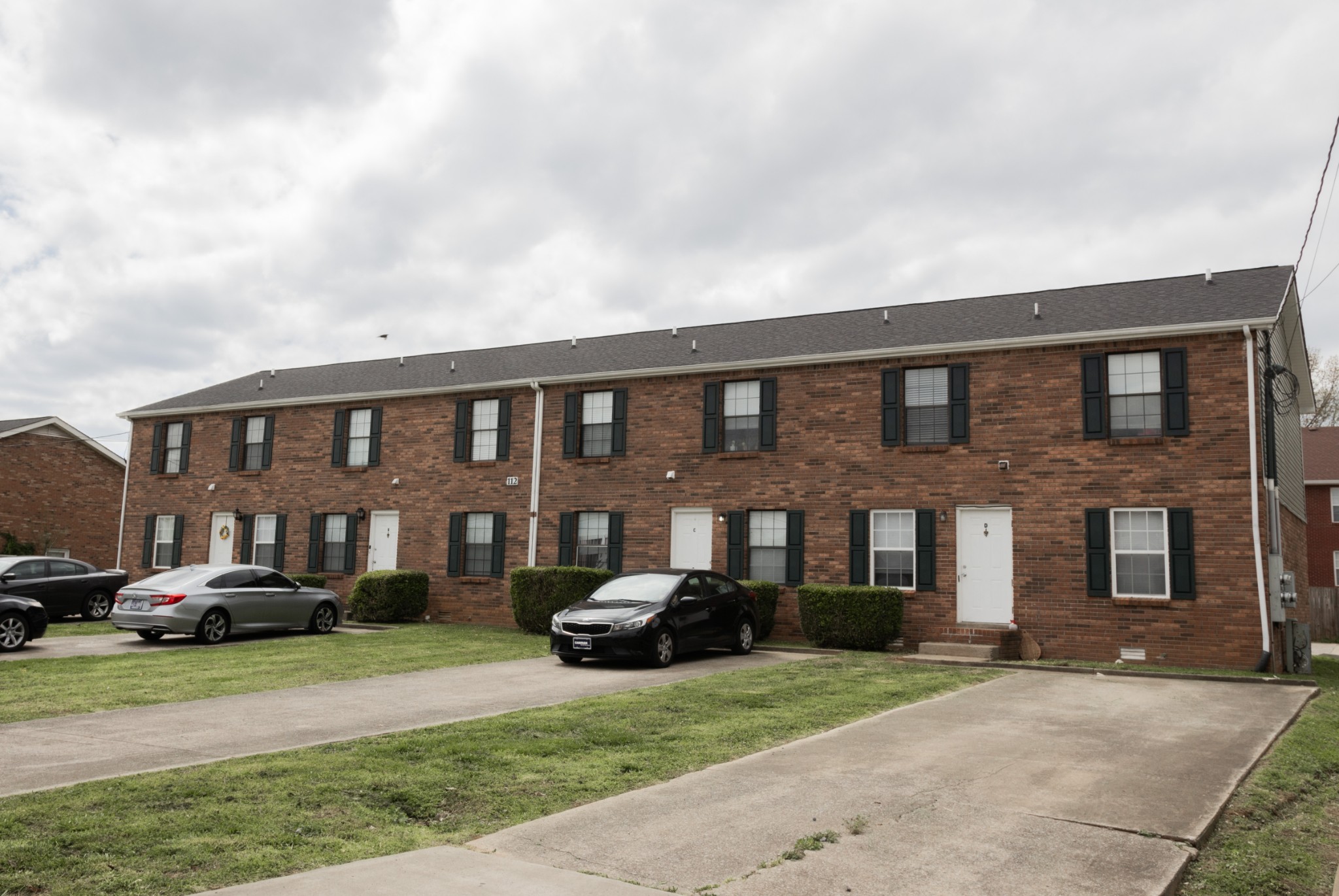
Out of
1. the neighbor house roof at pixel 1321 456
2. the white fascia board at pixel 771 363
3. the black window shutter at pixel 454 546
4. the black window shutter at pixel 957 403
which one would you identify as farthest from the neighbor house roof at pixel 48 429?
the neighbor house roof at pixel 1321 456

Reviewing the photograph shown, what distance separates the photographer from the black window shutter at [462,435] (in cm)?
2338

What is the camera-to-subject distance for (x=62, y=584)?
19.3 metres

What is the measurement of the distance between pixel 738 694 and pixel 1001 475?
346 inches

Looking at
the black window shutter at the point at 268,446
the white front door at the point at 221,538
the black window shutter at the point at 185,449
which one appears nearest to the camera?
the black window shutter at the point at 268,446

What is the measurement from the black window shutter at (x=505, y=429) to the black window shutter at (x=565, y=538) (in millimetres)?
2250

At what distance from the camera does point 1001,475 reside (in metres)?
17.4

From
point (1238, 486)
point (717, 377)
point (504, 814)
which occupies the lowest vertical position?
point (504, 814)

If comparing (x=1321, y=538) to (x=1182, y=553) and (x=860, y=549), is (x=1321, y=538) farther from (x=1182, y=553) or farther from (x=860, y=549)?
(x=860, y=549)

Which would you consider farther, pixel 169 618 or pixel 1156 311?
pixel 1156 311

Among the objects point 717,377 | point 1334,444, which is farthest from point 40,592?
point 1334,444

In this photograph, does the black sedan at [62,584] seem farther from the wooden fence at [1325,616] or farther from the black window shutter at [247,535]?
the wooden fence at [1325,616]

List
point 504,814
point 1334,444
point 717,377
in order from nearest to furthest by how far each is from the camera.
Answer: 1. point 504,814
2. point 717,377
3. point 1334,444

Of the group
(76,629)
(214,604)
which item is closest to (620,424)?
(214,604)

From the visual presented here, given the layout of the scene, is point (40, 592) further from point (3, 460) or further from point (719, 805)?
point (719, 805)
